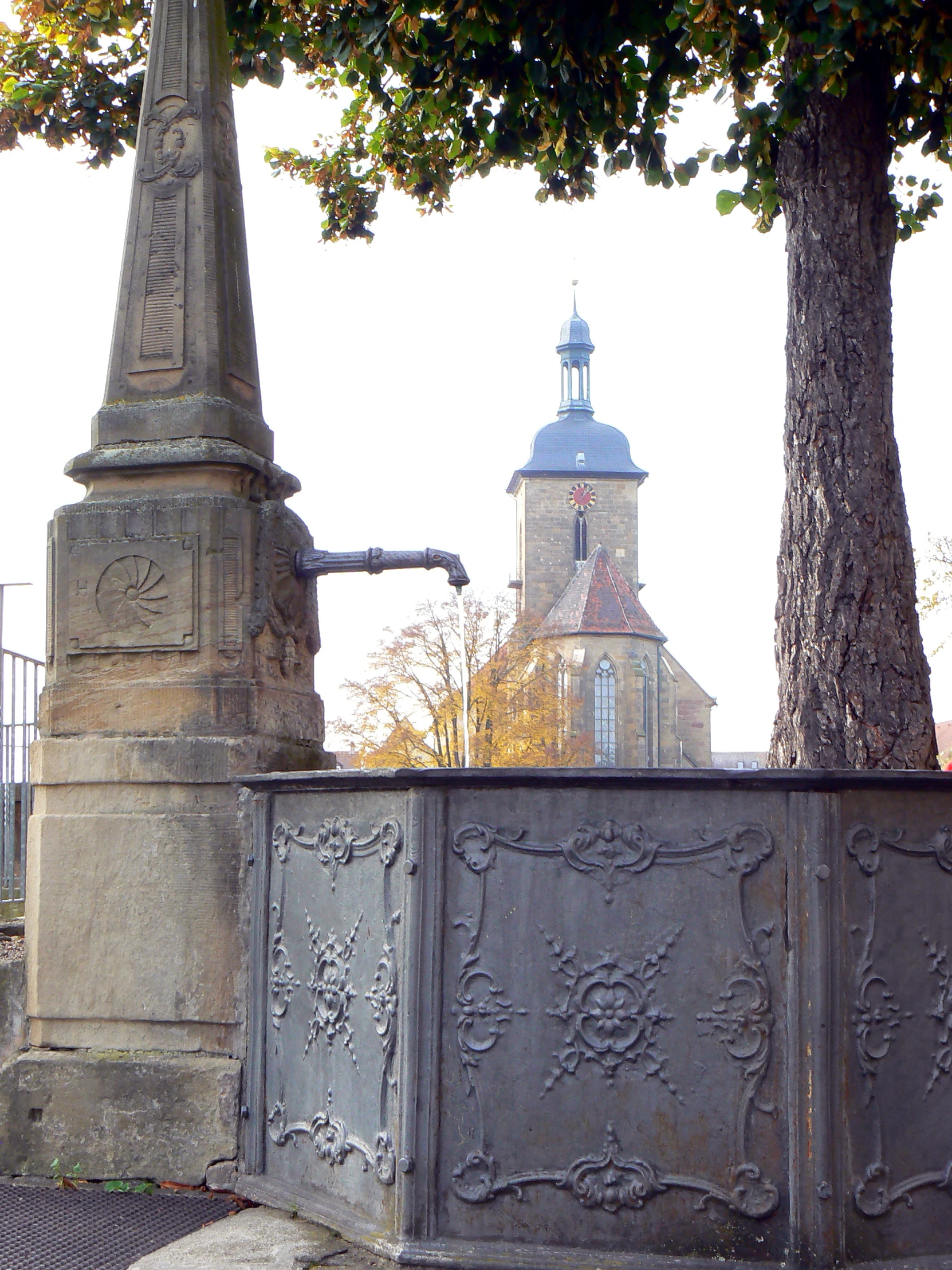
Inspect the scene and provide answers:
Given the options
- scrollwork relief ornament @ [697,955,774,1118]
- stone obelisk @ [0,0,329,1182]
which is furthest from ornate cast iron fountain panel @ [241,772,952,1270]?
stone obelisk @ [0,0,329,1182]

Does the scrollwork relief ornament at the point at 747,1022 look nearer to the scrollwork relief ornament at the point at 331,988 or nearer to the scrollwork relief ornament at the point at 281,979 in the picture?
the scrollwork relief ornament at the point at 331,988

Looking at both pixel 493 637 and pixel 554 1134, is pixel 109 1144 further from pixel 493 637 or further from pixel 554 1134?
pixel 493 637

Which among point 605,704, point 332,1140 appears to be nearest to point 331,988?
point 332,1140

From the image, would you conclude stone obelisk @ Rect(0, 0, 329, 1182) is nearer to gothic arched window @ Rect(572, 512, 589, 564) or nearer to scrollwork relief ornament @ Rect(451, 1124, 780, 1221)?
scrollwork relief ornament @ Rect(451, 1124, 780, 1221)

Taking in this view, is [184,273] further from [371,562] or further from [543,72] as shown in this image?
[543,72]

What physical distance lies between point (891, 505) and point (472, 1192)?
3.62m

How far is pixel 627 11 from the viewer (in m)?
5.08

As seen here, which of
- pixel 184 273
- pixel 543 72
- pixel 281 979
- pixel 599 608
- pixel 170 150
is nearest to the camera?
pixel 281 979

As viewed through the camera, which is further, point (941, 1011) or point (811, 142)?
point (811, 142)

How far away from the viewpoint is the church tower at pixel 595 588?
61.7m

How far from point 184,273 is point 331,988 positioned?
253cm

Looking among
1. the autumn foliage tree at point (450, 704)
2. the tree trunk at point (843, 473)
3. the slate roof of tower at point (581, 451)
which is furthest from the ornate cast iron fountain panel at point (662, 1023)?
the slate roof of tower at point (581, 451)

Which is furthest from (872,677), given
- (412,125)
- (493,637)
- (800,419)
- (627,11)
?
(493,637)

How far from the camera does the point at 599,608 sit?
64.9 metres
